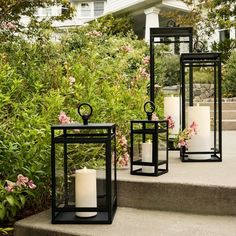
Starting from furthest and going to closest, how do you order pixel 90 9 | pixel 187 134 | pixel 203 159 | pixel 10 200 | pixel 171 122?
pixel 90 9
pixel 171 122
pixel 203 159
pixel 187 134
pixel 10 200

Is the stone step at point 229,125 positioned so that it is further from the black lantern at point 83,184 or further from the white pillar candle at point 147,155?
the black lantern at point 83,184

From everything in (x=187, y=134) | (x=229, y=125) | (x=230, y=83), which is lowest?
(x=229, y=125)

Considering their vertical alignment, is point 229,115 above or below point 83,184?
above

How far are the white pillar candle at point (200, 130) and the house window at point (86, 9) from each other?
2102 centimetres

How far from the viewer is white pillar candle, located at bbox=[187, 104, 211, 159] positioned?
306 centimetres

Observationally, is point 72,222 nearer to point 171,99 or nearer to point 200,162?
point 200,162

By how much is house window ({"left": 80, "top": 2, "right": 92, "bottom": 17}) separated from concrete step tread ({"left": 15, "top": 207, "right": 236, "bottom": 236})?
2176cm

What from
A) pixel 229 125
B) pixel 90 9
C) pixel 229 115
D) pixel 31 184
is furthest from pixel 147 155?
pixel 90 9

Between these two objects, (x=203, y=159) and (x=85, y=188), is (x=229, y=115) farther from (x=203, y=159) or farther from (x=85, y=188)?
(x=85, y=188)

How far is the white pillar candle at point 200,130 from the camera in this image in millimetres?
3061

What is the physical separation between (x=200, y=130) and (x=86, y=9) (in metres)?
21.2

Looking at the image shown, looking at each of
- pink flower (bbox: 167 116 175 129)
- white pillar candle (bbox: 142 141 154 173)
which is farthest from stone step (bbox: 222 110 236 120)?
white pillar candle (bbox: 142 141 154 173)

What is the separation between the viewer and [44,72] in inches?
150

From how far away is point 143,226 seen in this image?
2.21 meters
